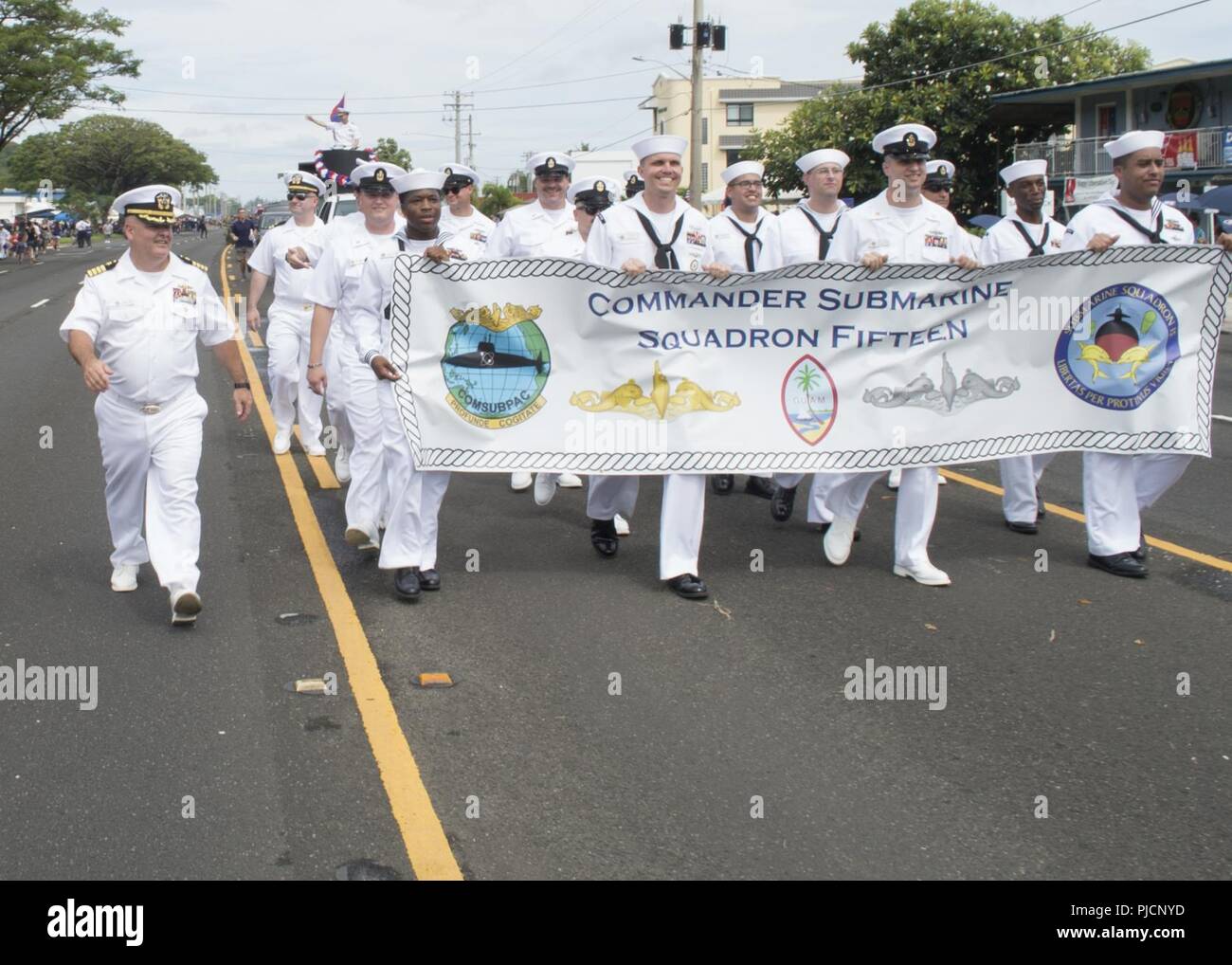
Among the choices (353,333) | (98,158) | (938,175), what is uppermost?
(98,158)

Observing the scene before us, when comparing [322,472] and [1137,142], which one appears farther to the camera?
[322,472]

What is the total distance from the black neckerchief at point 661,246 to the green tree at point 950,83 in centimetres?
4209

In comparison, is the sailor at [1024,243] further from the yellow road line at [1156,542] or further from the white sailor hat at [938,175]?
the white sailor hat at [938,175]

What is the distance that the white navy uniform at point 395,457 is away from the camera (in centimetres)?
717

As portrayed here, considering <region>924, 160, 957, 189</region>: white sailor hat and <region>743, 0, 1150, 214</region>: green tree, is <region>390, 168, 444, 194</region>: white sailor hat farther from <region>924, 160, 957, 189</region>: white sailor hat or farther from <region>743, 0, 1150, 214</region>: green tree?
<region>743, 0, 1150, 214</region>: green tree

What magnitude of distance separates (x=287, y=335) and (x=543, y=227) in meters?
2.30

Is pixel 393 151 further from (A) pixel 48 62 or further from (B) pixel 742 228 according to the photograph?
(B) pixel 742 228

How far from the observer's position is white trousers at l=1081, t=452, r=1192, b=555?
7.66m

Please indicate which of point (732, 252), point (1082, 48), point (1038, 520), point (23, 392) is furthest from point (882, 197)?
point (1082, 48)

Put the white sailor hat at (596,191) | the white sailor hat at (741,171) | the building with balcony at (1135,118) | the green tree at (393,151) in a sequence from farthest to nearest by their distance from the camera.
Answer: the green tree at (393,151)
the building with balcony at (1135,118)
the white sailor hat at (596,191)
the white sailor hat at (741,171)

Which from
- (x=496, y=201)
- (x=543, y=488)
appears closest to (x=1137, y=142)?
(x=543, y=488)

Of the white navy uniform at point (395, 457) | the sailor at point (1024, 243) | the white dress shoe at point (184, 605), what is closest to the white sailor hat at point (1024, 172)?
the sailor at point (1024, 243)

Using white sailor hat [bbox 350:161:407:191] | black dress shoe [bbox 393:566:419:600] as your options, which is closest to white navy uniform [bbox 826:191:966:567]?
black dress shoe [bbox 393:566:419:600]

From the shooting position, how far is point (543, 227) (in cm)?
1028
